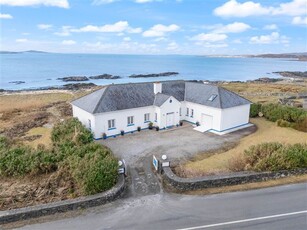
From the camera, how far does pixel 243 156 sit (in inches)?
695

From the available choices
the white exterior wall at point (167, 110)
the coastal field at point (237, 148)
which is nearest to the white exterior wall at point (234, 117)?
the coastal field at point (237, 148)

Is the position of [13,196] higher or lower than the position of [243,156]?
lower

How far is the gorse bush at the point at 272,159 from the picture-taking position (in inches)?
650

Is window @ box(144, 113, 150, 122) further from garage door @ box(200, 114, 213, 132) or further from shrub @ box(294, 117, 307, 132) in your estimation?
shrub @ box(294, 117, 307, 132)

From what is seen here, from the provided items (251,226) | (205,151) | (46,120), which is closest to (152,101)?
(205,151)

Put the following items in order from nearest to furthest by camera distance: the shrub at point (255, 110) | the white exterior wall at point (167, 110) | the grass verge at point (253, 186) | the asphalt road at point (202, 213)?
the asphalt road at point (202, 213) < the grass verge at point (253, 186) < the white exterior wall at point (167, 110) < the shrub at point (255, 110)

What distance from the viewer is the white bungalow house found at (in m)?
24.9

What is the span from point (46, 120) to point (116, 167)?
71.0 feet

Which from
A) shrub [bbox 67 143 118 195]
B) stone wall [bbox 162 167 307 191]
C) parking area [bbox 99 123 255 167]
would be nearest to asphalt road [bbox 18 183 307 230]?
stone wall [bbox 162 167 307 191]

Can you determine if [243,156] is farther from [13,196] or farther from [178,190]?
[13,196]

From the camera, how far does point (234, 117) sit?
90.2ft

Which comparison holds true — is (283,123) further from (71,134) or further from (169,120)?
(71,134)

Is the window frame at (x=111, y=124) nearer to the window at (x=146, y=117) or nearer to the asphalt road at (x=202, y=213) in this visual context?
the window at (x=146, y=117)

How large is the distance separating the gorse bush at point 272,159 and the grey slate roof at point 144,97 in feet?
30.4
